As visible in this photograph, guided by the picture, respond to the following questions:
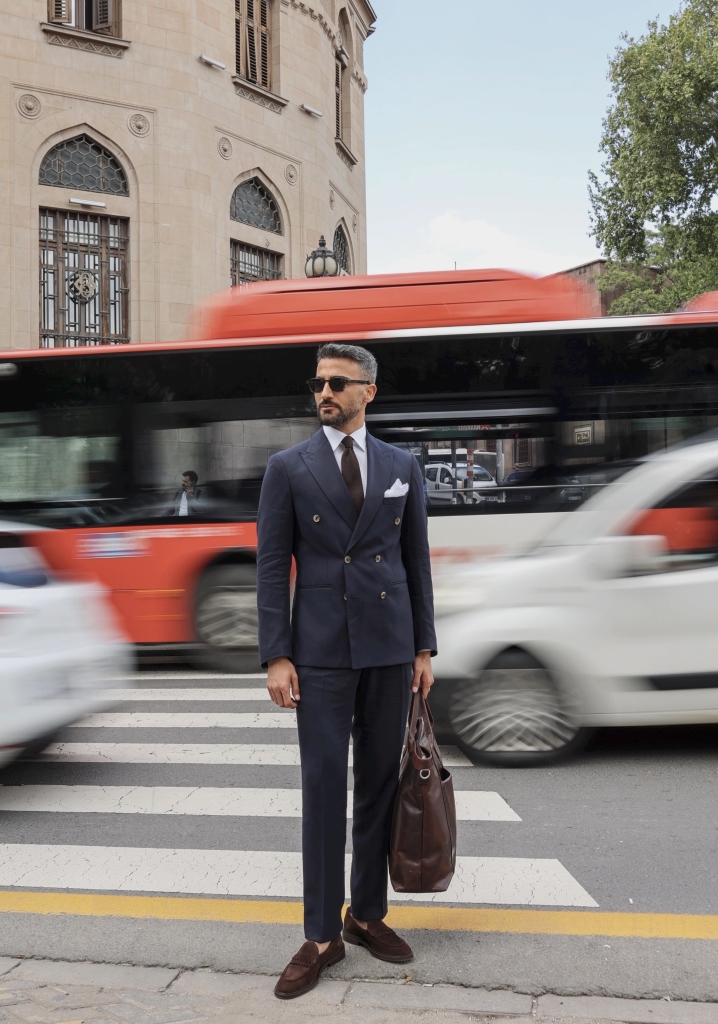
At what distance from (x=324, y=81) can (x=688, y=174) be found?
1062 cm

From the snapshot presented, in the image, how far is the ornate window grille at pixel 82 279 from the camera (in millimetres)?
22891

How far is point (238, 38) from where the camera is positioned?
26.9m

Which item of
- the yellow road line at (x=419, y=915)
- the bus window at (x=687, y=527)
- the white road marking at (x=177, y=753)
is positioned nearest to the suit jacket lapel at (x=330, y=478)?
the yellow road line at (x=419, y=915)

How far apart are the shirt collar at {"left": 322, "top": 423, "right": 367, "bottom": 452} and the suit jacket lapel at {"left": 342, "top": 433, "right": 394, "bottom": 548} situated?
2 centimetres

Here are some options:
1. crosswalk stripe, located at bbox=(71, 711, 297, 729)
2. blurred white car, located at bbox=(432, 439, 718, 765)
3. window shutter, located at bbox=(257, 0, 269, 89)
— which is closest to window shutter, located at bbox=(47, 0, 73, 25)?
window shutter, located at bbox=(257, 0, 269, 89)

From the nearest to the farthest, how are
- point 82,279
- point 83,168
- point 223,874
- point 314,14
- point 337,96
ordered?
point 223,874 → point 82,279 → point 83,168 → point 314,14 → point 337,96

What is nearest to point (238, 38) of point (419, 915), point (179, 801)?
point (179, 801)

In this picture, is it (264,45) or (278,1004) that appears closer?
(278,1004)

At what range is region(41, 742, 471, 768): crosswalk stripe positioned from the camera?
6.01m

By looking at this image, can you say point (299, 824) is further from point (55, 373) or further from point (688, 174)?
point (688, 174)

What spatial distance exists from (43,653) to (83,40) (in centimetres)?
2177

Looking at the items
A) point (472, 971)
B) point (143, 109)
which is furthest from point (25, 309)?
point (472, 971)

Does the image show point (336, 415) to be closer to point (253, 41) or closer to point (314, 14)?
point (253, 41)

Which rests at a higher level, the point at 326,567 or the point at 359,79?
the point at 359,79
